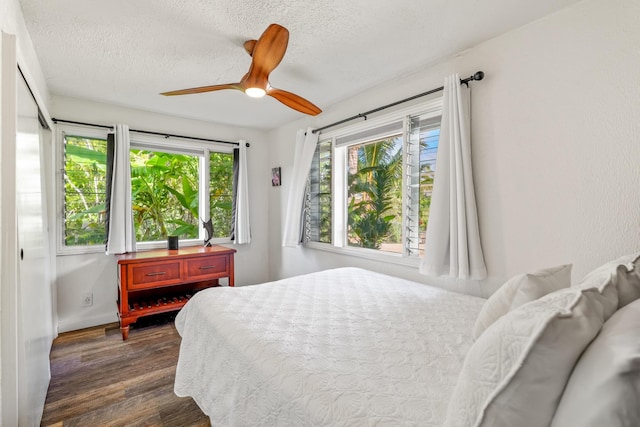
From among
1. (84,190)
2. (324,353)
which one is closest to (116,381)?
(324,353)

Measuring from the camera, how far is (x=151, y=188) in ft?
11.5

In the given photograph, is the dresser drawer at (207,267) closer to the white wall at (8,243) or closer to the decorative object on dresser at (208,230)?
the decorative object on dresser at (208,230)

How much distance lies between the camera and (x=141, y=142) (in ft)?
10.9

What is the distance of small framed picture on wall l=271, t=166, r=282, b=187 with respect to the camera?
13.0 feet

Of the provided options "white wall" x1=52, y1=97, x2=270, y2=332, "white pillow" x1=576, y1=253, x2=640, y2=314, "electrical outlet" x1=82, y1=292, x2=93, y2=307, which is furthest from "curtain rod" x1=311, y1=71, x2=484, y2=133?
"electrical outlet" x1=82, y1=292, x2=93, y2=307

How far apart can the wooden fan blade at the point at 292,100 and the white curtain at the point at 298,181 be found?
1003 millimetres

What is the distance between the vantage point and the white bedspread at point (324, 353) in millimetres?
892

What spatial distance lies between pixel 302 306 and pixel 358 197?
5.11ft

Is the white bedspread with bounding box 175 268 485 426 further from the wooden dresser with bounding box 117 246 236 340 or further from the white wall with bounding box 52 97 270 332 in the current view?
the white wall with bounding box 52 97 270 332

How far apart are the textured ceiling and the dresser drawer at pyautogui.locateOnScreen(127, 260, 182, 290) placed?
1642 millimetres

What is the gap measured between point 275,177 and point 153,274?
1.86m

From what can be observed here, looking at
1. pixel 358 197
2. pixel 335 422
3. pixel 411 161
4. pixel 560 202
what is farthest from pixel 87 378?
pixel 560 202

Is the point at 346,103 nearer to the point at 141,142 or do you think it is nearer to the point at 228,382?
the point at 141,142

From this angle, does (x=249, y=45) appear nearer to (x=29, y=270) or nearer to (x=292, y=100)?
(x=292, y=100)
